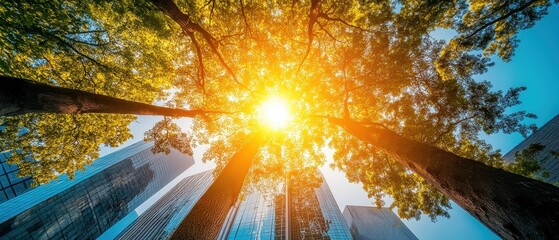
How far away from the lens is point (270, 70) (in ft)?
38.3

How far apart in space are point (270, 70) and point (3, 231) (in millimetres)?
85028

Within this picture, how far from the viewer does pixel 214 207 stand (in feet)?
18.0

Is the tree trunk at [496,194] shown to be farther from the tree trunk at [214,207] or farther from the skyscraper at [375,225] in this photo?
the skyscraper at [375,225]

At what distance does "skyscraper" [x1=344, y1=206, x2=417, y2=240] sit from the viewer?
297 feet

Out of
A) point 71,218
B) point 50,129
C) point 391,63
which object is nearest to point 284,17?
point 391,63

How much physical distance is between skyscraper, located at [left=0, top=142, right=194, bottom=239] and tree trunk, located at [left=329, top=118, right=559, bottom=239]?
8953 cm

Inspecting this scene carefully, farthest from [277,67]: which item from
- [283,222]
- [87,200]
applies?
[87,200]

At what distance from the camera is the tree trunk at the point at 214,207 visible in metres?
4.47

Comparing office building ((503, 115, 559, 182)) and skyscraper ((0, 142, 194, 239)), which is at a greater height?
skyscraper ((0, 142, 194, 239))

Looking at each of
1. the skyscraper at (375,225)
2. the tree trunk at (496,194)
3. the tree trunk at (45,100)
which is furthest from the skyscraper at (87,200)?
the skyscraper at (375,225)

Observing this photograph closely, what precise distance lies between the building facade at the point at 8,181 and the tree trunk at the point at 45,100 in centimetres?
7584

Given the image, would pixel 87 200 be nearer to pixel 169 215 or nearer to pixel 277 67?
pixel 169 215

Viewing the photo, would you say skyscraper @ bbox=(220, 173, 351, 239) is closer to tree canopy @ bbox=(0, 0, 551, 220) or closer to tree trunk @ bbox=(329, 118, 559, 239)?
tree canopy @ bbox=(0, 0, 551, 220)

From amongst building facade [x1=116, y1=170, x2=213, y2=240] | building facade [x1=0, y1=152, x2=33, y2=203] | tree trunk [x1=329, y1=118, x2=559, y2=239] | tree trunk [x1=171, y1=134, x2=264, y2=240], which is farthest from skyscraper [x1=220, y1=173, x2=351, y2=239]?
tree trunk [x1=329, y1=118, x2=559, y2=239]
